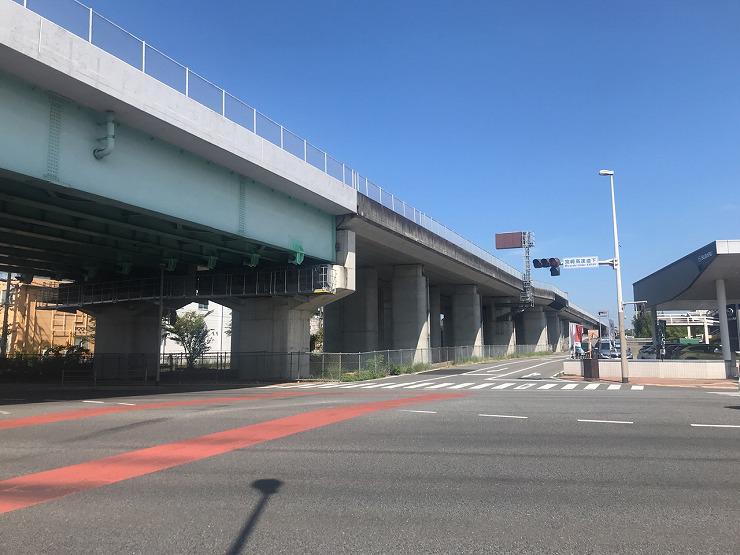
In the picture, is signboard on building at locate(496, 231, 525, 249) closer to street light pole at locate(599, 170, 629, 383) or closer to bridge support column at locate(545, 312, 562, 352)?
bridge support column at locate(545, 312, 562, 352)

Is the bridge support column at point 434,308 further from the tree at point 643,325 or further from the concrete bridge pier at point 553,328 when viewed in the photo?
the tree at point 643,325

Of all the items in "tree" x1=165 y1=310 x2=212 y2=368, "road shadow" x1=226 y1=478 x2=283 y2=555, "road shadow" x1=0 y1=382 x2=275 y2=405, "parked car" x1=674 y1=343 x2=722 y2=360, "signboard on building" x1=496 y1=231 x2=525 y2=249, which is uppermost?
"signboard on building" x1=496 y1=231 x2=525 y2=249

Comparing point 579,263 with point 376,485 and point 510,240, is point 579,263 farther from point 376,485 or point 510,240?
point 510,240

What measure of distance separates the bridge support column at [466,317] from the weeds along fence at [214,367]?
15.7 m

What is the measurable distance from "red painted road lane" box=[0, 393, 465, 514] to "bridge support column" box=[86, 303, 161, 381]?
99.8ft

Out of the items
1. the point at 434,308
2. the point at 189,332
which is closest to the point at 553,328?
the point at 434,308

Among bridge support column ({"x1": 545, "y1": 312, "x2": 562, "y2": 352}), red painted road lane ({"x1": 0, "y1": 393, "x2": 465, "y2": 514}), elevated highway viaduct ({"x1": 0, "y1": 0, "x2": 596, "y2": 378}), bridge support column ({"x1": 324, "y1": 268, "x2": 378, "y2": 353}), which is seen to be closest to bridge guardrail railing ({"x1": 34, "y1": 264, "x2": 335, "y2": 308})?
elevated highway viaduct ({"x1": 0, "y1": 0, "x2": 596, "y2": 378})

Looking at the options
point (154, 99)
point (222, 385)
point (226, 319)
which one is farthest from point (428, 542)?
point (226, 319)

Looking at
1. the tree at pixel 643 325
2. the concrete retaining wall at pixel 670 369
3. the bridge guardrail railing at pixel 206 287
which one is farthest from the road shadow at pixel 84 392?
the tree at pixel 643 325

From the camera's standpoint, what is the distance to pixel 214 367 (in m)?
41.7

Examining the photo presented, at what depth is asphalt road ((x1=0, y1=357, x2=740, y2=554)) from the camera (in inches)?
207

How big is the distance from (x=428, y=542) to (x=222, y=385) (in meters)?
28.2

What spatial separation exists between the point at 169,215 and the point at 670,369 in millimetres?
26262

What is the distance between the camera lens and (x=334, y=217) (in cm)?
3278
